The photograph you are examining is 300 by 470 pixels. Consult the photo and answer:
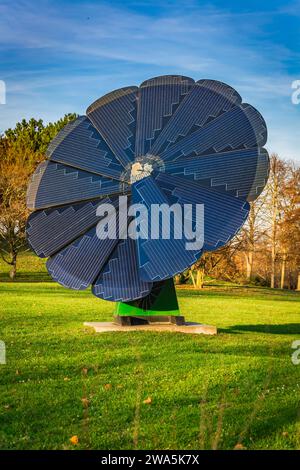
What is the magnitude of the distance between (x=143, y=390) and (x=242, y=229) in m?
35.1

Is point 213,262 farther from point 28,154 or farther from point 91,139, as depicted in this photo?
point 91,139

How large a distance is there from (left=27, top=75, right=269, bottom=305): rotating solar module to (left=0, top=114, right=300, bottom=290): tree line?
81.5 feet

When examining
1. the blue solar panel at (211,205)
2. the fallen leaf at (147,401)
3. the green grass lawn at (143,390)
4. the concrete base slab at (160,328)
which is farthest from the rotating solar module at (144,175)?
the fallen leaf at (147,401)

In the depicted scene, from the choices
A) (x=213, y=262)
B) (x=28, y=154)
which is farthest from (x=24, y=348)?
(x=28, y=154)

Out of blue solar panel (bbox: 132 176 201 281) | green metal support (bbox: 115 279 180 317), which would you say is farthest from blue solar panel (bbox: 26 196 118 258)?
green metal support (bbox: 115 279 180 317)

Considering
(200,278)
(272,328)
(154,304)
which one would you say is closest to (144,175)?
(154,304)

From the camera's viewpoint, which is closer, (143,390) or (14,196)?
(143,390)

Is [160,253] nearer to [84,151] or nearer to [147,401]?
[84,151]

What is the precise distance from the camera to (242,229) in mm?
43469

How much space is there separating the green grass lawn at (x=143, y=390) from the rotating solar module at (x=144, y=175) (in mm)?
1541

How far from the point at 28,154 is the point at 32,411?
42.0 m

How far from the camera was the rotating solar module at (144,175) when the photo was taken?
13.4 m

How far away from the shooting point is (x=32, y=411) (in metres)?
8.02

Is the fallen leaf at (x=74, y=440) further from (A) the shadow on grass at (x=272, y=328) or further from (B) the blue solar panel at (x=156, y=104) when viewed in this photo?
(A) the shadow on grass at (x=272, y=328)
